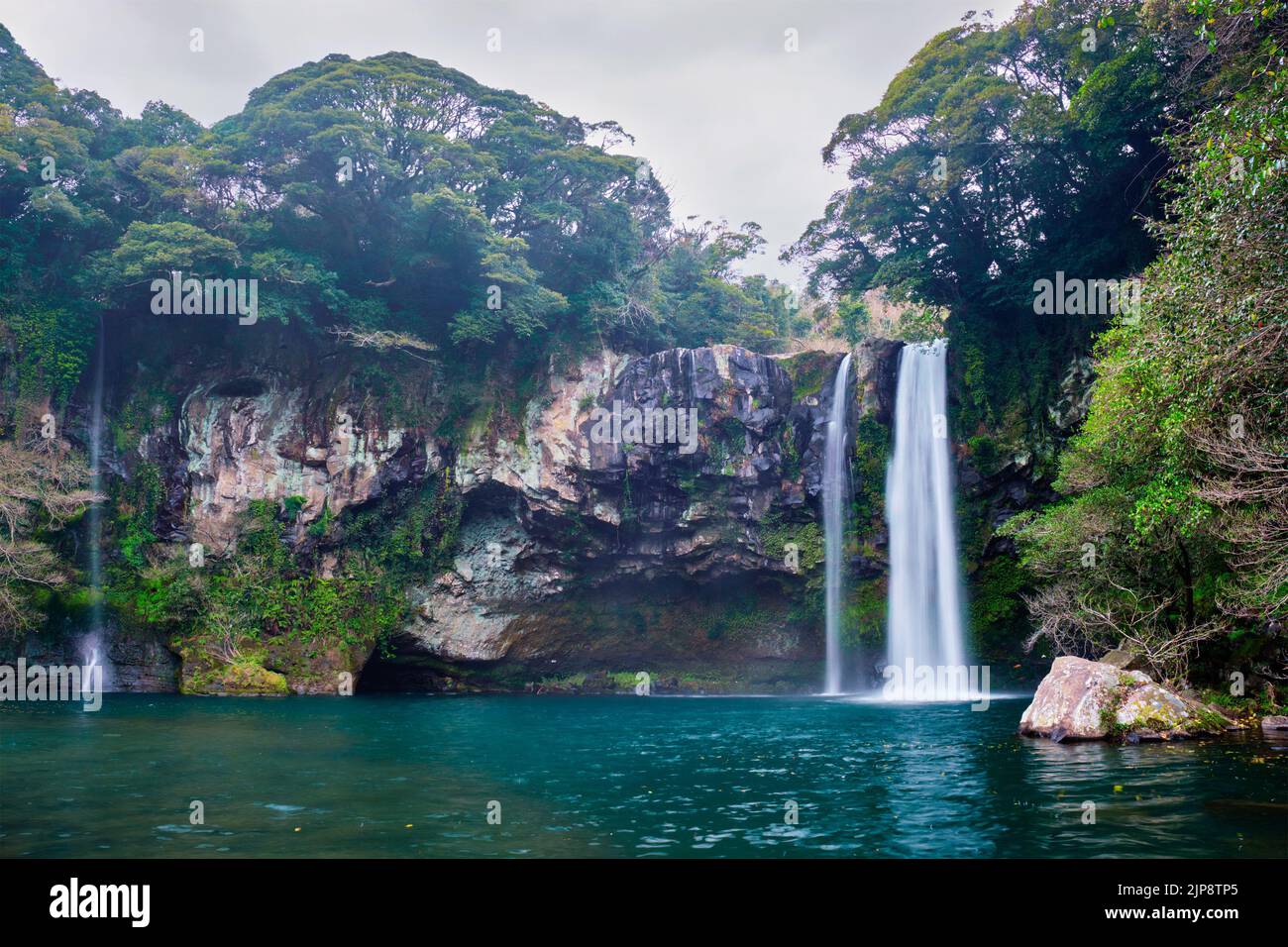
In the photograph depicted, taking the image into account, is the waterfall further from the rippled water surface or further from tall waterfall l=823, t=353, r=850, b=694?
tall waterfall l=823, t=353, r=850, b=694

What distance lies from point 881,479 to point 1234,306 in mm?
17197

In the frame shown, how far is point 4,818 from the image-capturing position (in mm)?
8148

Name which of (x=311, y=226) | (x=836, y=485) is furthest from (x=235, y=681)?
(x=836, y=485)

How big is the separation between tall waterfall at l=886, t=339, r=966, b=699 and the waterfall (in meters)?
24.8

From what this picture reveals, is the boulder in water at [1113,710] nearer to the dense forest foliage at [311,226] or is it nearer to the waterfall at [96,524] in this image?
the dense forest foliage at [311,226]

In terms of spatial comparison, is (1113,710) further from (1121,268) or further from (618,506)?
(618,506)

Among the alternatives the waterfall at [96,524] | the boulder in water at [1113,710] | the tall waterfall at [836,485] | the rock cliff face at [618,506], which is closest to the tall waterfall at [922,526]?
the tall waterfall at [836,485]

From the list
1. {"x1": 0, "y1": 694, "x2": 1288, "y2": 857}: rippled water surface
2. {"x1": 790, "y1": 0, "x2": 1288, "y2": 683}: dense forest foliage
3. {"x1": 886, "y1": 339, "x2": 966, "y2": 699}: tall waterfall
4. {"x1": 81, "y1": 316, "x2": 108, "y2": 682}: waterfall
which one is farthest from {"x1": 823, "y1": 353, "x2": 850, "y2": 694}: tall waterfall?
{"x1": 81, "y1": 316, "x2": 108, "y2": 682}: waterfall

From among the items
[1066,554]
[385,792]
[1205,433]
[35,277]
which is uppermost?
[35,277]

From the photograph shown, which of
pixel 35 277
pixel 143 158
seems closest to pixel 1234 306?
pixel 143 158

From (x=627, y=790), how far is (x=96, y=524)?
24.4m

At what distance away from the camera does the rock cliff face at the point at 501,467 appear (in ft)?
89.9

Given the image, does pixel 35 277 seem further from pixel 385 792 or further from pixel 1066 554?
pixel 1066 554

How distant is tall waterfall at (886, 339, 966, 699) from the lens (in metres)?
25.5
